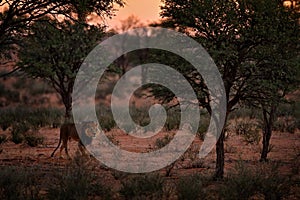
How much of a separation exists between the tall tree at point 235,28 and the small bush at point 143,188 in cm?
308

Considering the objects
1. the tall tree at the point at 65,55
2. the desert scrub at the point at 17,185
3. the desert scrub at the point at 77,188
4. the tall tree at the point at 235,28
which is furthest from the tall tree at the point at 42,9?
the desert scrub at the point at 77,188

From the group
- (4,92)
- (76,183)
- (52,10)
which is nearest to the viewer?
(76,183)

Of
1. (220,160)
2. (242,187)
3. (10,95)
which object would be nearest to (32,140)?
(220,160)

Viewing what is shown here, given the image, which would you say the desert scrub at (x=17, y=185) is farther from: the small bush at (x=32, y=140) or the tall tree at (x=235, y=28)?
the small bush at (x=32, y=140)

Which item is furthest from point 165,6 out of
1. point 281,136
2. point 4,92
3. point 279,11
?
point 4,92

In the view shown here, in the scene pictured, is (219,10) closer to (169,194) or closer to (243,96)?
(243,96)

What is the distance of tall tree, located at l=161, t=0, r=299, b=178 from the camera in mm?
12609

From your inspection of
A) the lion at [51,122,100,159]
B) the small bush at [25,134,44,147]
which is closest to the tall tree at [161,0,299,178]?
the lion at [51,122,100,159]

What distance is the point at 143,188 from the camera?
36.6ft

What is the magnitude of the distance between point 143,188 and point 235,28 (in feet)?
15.5

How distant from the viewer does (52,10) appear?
15.2 m

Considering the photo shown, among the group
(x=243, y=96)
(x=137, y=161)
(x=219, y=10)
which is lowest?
(x=137, y=161)

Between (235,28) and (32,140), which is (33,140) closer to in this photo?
(32,140)

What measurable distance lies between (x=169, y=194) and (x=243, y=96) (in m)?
4.10
